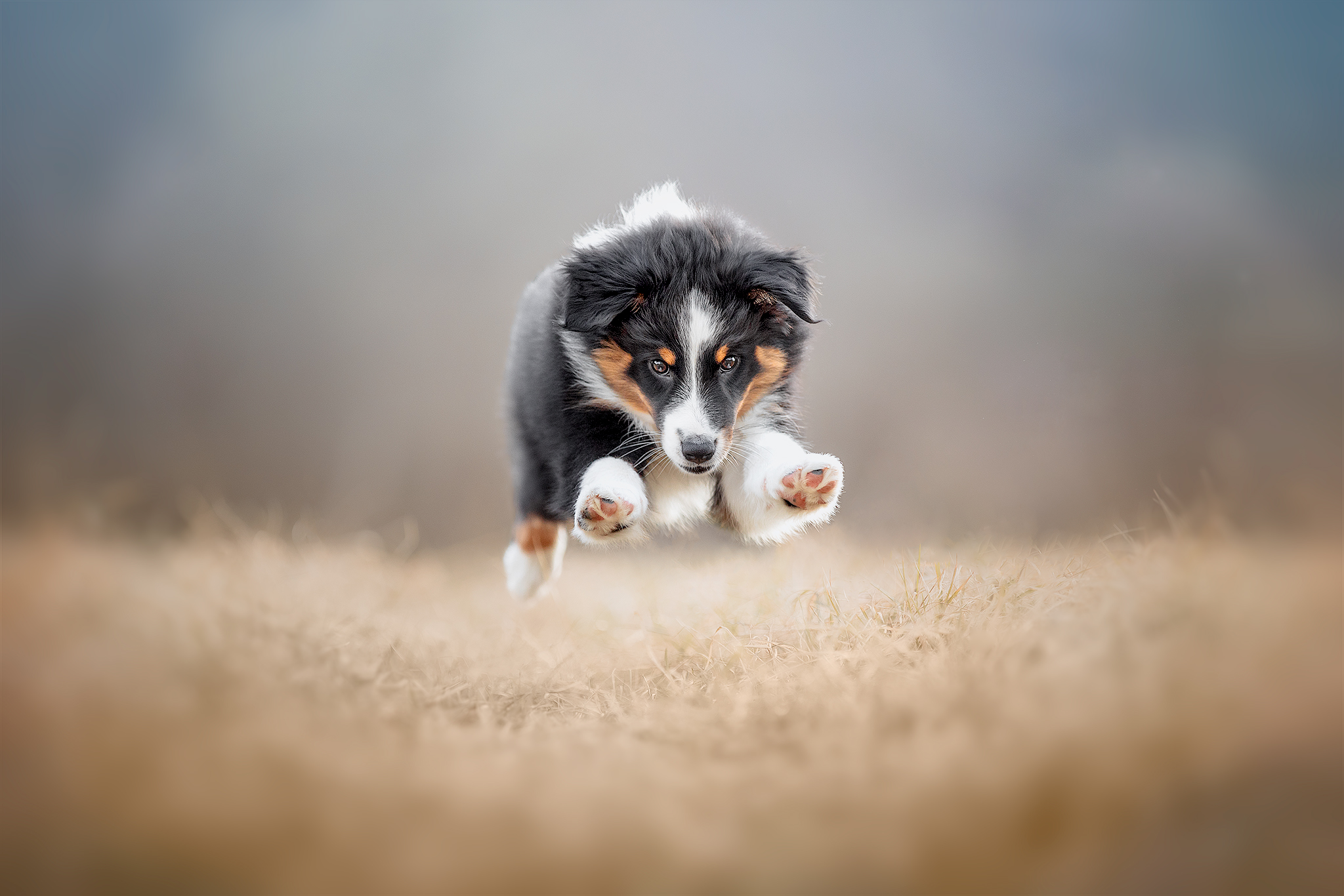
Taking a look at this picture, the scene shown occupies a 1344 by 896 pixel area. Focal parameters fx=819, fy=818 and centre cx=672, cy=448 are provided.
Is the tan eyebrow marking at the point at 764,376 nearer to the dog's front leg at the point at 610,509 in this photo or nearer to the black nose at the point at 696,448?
the black nose at the point at 696,448

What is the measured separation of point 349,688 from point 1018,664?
1.50m

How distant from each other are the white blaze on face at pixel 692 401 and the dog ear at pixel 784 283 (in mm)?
224

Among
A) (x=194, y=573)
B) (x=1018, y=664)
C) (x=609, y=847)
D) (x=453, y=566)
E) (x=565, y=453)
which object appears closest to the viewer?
(x=609, y=847)

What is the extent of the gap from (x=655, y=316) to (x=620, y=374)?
27 cm

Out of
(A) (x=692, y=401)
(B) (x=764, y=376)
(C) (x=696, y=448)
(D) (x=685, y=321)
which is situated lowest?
(C) (x=696, y=448)

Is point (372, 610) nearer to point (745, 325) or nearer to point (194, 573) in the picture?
point (194, 573)

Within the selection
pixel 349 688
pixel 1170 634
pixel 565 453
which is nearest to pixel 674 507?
pixel 565 453

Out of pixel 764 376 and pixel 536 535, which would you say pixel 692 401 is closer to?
pixel 764 376

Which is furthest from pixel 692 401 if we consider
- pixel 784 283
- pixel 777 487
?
pixel 784 283

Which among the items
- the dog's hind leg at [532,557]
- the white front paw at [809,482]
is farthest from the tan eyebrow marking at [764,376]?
the dog's hind leg at [532,557]

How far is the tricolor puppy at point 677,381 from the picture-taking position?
110 inches

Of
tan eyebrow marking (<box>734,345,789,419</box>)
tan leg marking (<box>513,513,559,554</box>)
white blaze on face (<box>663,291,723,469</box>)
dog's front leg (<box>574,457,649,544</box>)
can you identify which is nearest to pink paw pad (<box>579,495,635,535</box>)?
dog's front leg (<box>574,457,649,544</box>)

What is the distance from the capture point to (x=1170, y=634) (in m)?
1.40

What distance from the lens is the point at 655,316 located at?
9.66ft
